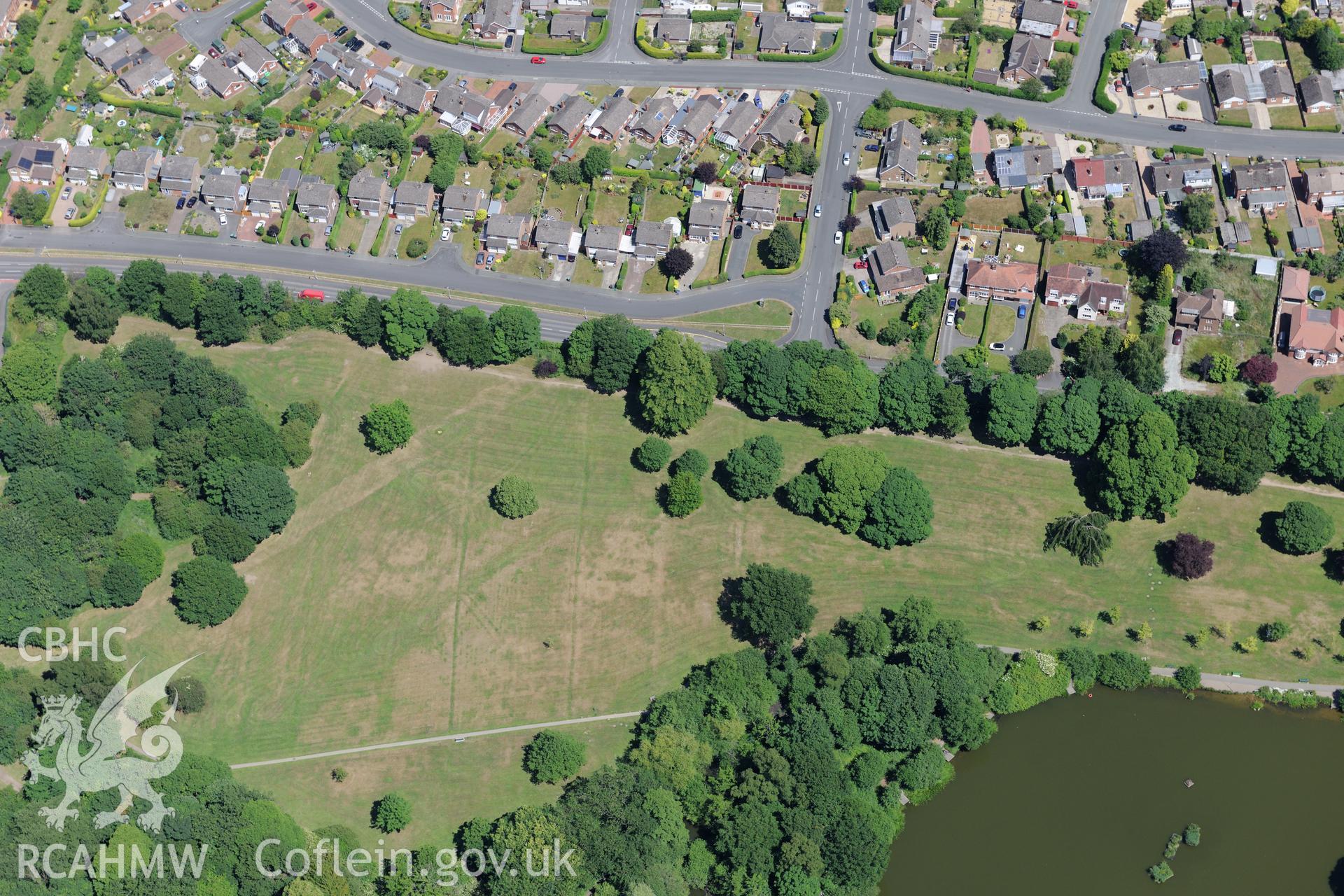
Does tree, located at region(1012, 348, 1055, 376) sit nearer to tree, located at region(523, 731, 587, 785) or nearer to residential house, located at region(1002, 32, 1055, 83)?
residential house, located at region(1002, 32, 1055, 83)

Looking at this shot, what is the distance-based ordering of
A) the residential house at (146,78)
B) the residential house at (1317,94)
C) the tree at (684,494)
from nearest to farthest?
1. the tree at (684,494)
2. the residential house at (1317,94)
3. the residential house at (146,78)

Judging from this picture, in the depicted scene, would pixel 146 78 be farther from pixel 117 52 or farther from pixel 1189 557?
pixel 1189 557

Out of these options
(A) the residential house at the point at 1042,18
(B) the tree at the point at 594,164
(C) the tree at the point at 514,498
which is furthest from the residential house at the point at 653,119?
(C) the tree at the point at 514,498

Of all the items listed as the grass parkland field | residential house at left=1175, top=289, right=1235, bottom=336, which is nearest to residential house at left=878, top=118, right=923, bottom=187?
the grass parkland field

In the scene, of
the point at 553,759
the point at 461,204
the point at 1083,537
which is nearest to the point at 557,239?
the point at 461,204

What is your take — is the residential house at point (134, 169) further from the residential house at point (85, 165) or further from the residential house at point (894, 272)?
the residential house at point (894, 272)

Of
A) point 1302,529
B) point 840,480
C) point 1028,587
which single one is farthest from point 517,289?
point 1302,529
